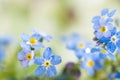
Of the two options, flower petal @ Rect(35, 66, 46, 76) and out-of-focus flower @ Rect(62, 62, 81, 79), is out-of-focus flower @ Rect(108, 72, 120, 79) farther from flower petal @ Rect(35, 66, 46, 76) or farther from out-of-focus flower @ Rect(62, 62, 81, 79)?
flower petal @ Rect(35, 66, 46, 76)

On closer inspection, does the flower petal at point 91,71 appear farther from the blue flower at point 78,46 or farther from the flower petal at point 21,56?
the flower petal at point 21,56

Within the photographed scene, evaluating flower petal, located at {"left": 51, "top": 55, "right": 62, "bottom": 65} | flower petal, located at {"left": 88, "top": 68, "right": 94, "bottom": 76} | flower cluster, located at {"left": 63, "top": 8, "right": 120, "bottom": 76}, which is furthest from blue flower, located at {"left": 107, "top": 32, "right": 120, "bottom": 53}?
flower petal, located at {"left": 88, "top": 68, "right": 94, "bottom": 76}

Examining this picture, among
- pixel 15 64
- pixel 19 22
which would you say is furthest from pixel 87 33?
pixel 15 64

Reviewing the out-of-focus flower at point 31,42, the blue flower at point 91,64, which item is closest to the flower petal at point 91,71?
the blue flower at point 91,64

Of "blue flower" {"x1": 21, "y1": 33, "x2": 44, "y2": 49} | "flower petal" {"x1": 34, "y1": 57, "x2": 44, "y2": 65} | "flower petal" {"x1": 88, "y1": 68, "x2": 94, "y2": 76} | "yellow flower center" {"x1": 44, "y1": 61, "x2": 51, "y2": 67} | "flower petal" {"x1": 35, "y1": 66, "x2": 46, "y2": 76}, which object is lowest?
"flower petal" {"x1": 35, "y1": 66, "x2": 46, "y2": 76}

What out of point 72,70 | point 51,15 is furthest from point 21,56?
point 51,15

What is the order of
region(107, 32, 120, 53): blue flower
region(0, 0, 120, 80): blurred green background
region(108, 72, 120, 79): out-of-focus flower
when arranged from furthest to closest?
1. region(0, 0, 120, 80): blurred green background
2. region(108, 72, 120, 79): out-of-focus flower
3. region(107, 32, 120, 53): blue flower

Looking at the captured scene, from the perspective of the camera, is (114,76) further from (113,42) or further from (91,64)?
(113,42)

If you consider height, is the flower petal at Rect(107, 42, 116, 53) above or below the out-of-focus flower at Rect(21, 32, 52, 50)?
below
